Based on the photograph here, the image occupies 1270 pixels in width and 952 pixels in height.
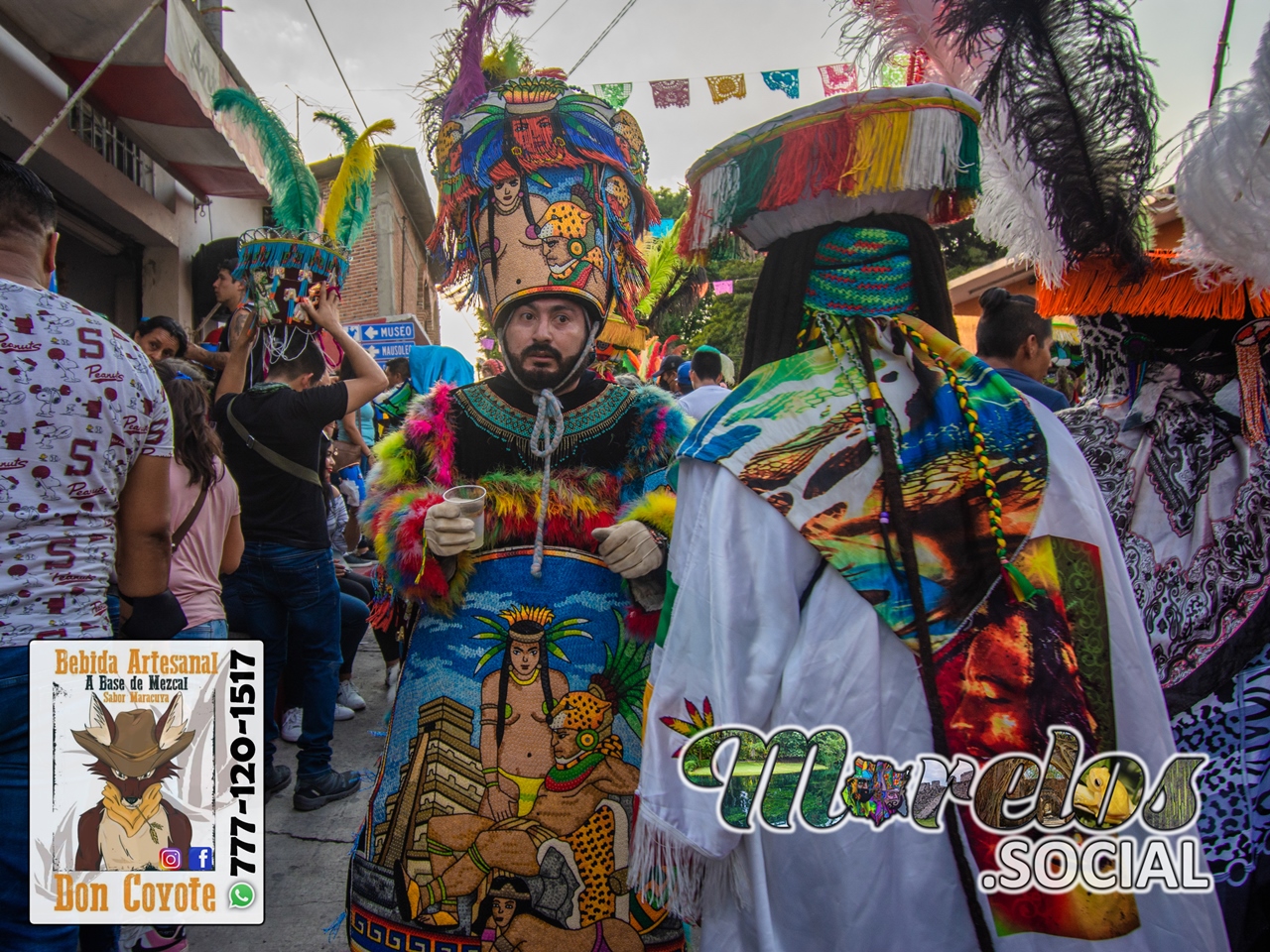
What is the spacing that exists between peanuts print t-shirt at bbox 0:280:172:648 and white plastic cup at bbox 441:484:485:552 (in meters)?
0.77

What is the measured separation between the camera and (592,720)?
79.0 inches

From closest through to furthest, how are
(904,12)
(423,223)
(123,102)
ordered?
(904,12), (123,102), (423,223)

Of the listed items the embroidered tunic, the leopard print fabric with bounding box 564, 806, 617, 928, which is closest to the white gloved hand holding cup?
the embroidered tunic

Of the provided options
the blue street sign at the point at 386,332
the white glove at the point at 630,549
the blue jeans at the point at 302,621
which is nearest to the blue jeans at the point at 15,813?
the white glove at the point at 630,549

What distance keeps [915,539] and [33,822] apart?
194 cm

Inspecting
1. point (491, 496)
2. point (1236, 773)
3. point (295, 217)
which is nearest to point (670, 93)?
point (295, 217)

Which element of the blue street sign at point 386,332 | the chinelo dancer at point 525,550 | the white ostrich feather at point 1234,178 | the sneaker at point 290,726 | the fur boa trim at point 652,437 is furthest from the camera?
the blue street sign at point 386,332

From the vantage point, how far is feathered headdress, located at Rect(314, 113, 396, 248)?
3.77 meters

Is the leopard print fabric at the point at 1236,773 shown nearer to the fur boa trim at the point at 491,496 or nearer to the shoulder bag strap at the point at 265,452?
the fur boa trim at the point at 491,496

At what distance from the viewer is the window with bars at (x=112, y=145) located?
21.6ft

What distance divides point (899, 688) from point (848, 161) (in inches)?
38.6

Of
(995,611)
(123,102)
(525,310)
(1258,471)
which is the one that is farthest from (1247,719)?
(123,102)

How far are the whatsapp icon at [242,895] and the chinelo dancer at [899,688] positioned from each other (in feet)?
4.33

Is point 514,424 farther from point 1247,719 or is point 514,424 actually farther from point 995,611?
point 1247,719
